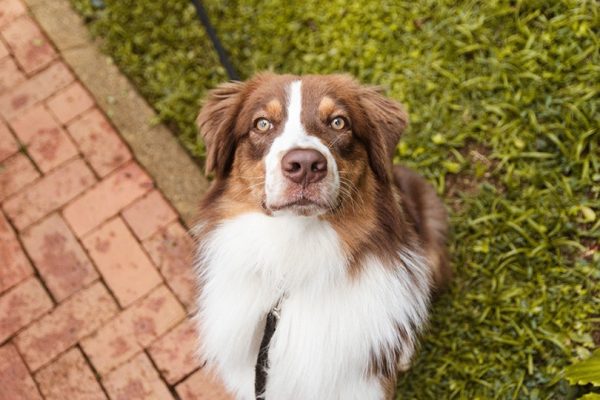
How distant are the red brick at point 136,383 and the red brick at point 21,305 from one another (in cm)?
70

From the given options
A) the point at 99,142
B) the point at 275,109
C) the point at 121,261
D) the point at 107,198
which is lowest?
the point at 121,261

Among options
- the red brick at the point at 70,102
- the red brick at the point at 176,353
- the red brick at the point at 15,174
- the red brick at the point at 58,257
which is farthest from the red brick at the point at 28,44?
the red brick at the point at 176,353

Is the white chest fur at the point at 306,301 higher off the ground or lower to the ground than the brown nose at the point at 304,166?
lower

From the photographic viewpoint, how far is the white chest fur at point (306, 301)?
2.72 m

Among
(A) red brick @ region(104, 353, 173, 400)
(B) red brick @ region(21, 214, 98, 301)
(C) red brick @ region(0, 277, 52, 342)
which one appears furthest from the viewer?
(B) red brick @ region(21, 214, 98, 301)

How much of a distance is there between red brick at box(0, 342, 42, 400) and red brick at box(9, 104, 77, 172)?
1382mm

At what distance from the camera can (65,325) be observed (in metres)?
3.90

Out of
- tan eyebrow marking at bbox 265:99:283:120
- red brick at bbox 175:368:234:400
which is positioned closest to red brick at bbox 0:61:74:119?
red brick at bbox 175:368:234:400

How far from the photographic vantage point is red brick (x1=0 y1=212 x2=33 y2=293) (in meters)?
4.06

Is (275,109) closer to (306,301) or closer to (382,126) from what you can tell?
(382,126)

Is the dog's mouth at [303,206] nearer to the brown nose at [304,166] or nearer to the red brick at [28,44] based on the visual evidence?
the brown nose at [304,166]

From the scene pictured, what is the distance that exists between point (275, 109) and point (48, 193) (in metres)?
2.39

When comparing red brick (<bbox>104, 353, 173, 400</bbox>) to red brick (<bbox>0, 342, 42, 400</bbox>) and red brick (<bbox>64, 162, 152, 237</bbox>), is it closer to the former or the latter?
red brick (<bbox>0, 342, 42, 400</bbox>)

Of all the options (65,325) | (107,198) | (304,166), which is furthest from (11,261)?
(304,166)
